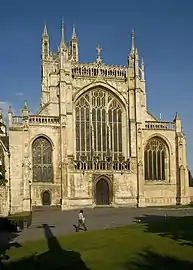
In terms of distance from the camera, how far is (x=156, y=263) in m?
17.0

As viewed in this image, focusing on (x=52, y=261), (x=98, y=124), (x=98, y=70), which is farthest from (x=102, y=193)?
(x=52, y=261)

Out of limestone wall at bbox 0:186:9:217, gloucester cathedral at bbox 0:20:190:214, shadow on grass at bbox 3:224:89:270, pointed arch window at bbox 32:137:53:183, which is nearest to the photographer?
shadow on grass at bbox 3:224:89:270

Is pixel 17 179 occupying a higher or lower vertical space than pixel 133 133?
lower

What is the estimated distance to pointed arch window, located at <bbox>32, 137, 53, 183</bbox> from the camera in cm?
5650

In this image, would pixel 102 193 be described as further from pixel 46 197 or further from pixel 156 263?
pixel 156 263

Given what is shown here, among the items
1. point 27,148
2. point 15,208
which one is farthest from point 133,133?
point 15,208

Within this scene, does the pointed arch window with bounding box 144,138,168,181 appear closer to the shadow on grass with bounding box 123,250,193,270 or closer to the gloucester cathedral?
the gloucester cathedral

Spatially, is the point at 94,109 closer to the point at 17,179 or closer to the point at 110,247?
the point at 17,179

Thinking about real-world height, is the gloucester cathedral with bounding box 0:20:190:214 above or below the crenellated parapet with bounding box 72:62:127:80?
below

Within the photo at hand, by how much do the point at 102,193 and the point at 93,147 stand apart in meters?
6.33

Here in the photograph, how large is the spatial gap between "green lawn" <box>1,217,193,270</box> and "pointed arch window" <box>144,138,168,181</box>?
110ft

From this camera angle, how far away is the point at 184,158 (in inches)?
2438

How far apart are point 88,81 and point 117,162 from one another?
11776mm

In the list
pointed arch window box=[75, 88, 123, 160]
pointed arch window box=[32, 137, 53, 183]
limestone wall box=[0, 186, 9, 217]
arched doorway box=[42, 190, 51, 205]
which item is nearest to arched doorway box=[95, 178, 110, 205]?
pointed arch window box=[75, 88, 123, 160]
